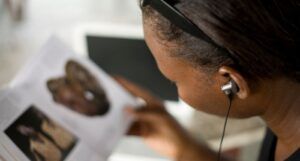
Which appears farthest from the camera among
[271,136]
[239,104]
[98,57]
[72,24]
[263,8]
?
[72,24]

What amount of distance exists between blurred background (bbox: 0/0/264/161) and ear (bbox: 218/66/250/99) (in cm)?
43

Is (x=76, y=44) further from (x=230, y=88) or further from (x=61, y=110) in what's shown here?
(x=230, y=88)

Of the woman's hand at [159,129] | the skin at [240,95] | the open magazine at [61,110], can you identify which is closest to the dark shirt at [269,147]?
the skin at [240,95]

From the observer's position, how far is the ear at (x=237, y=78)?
484 millimetres

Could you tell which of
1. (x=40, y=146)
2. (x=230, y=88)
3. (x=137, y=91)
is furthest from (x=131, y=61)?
(x=230, y=88)

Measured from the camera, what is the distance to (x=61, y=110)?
2.45 ft

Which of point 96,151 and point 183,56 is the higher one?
point 183,56

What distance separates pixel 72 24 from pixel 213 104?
69cm

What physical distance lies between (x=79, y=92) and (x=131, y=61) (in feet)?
0.57

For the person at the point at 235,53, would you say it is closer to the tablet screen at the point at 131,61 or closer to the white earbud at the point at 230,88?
the white earbud at the point at 230,88

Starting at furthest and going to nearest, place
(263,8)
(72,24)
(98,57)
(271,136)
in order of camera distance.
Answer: (72,24) → (98,57) → (271,136) → (263,8)

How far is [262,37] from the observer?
46cm

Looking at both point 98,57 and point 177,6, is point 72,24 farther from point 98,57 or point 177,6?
point 177,6

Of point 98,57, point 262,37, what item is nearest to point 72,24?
point 98,57
